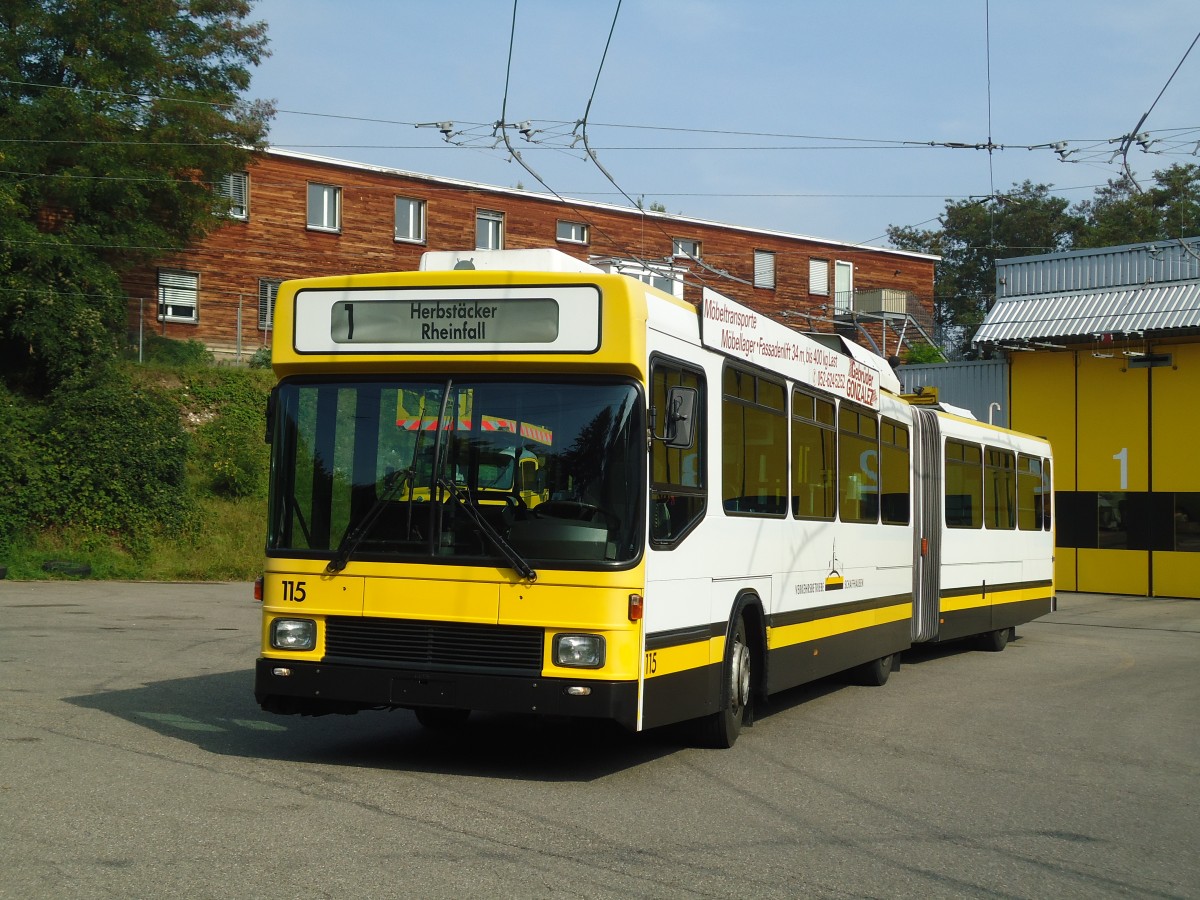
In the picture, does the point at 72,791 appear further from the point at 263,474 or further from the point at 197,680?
the point at 263,474

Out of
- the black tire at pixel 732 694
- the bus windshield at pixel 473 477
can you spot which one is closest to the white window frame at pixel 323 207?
the black tire at pixel 732 694

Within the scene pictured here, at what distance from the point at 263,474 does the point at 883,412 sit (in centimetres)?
2262

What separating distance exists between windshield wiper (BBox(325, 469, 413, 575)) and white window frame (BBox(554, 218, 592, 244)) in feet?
121

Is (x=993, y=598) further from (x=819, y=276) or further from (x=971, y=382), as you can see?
(x=819, y=276)

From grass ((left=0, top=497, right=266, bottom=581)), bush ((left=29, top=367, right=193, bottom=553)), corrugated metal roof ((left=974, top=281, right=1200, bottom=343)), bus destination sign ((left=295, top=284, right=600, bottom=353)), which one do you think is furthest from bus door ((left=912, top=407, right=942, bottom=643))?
bush ((left=29, top=367, right=193, bottom=553))

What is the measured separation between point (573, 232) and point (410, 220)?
18.9ft

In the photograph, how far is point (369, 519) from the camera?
8.52m

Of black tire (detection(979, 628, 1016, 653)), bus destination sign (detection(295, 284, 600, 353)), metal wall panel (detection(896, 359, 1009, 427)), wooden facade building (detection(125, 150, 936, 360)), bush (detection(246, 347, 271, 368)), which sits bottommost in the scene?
black tire (detection(979, 628, 1016, 653))

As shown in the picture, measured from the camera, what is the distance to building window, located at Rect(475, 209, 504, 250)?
4388 cm

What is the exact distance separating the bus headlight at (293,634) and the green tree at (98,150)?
83.1ft

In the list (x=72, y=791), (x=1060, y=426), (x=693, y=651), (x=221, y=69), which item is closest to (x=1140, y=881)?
(x=693, y=651)

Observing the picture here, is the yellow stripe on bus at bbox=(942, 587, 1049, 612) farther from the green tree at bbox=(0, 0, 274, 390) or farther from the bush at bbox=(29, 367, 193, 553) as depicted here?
the green tree at bbox=(0, 0, 274, 390)

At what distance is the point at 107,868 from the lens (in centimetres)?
593

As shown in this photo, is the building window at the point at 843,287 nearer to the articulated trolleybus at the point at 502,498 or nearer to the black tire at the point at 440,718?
the black tire at the point at 440,718
